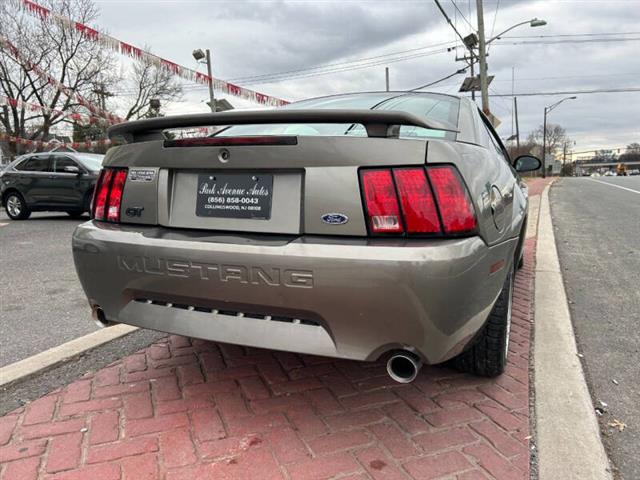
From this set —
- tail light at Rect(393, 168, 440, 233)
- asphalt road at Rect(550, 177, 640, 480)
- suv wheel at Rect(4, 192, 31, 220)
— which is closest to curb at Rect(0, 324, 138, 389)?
tail light at Rect(393, 168, 440, 233)

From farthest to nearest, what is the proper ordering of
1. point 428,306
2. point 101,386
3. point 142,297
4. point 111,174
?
point 101,386 → point 111,174 → point 142,297 → point 428,306

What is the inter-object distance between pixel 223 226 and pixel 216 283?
0.25m

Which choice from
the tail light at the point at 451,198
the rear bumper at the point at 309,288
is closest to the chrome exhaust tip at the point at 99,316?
the rear bumper at the point at 309,288

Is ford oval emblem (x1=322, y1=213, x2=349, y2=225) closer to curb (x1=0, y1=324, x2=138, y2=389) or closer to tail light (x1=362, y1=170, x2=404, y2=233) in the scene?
tail light (x1=362, y1=170, x2=404, y2=233)

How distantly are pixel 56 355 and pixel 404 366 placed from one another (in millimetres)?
2114

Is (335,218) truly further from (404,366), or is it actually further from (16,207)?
(16,207)

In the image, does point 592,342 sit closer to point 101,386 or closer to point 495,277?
point 495,277

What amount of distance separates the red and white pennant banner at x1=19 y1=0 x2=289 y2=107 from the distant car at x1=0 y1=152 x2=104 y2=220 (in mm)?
3776

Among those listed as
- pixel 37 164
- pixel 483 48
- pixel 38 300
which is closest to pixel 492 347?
pixel 38 300

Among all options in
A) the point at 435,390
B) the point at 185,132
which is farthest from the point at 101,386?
the point at 435,390

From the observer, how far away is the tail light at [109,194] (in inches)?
88.0

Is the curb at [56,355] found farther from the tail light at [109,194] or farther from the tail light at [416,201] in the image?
the tail light at [416,201]

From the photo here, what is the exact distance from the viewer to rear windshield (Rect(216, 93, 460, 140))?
2180mm

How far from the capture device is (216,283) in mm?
1876
